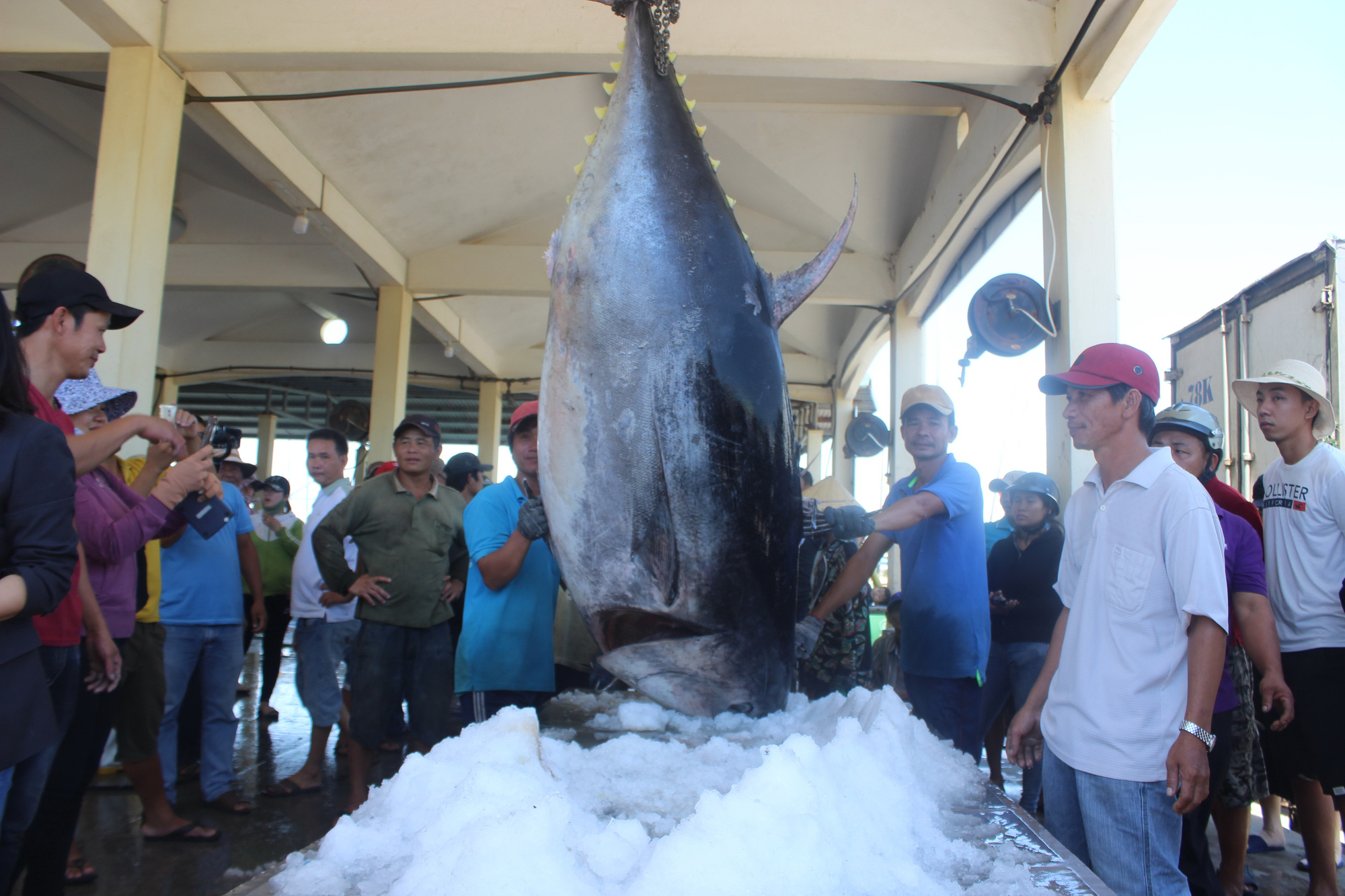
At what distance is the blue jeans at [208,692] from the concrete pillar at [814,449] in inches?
371

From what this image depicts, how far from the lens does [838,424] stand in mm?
11719

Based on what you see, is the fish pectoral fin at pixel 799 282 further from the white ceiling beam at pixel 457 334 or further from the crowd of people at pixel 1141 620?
the white ceiling beam at pixel 457 334

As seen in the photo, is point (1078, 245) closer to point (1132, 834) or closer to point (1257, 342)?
point (1257, 342)

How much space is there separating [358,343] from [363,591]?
8647 millimetres

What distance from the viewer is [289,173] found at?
5.57m

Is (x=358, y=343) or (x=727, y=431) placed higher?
(x=358, y=343)

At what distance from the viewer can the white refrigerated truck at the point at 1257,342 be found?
167 inches

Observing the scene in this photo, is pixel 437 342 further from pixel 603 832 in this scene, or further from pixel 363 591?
pixel 603 832

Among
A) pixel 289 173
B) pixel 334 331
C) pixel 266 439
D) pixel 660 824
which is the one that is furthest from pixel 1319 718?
pixel 266 439

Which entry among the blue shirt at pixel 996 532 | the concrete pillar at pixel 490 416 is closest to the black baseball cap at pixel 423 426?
the blue shirt at pixel 996 532

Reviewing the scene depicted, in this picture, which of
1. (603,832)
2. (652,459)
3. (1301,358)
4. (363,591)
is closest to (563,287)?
(652,459)

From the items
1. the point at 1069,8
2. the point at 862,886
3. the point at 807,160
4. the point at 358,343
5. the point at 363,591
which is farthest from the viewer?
the point at 358,343

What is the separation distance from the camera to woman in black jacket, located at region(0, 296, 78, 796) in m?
1.44

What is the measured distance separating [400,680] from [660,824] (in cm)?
262
